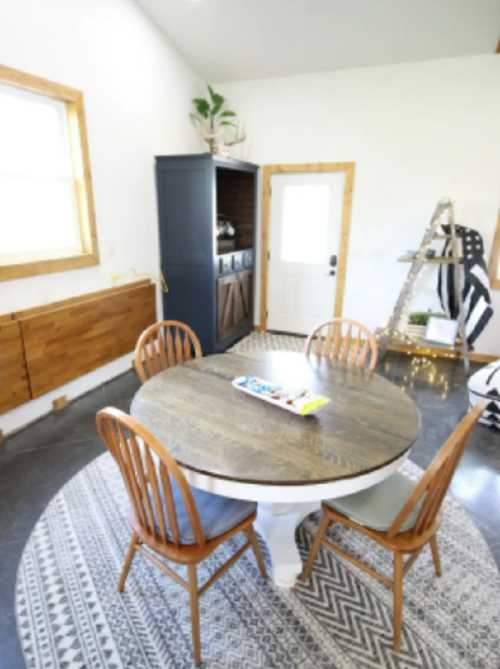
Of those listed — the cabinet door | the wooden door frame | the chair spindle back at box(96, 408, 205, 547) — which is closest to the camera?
the chair spindle back at box(96, 408, 205, 547)

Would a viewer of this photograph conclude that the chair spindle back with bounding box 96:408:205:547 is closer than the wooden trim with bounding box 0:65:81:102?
Yes

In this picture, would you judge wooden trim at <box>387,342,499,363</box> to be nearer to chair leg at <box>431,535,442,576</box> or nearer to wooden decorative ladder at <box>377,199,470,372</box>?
wooden decorative ladder at <box>377,199,470,372</box>

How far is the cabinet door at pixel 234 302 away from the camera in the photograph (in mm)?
3992

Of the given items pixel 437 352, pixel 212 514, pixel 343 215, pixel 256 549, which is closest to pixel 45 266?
pixel 212 514

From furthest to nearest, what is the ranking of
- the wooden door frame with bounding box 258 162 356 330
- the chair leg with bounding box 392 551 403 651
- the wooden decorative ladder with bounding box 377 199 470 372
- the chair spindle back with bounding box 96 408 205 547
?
the wooden door frame with bounding box 258 162 356 330
the wooden decorative ladder with bounding box 377 199 470 372
the chair leg with bounding box 392 551 403 651
the chair spindle back with bounding box 96 408 205 547

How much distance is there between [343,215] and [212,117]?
1798 mm

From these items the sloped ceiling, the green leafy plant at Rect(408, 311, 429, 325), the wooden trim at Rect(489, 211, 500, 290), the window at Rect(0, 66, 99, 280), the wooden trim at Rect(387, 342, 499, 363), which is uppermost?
the sloped ceiling

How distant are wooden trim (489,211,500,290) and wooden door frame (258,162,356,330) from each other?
1.43 meters

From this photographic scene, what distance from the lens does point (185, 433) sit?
1408 mm

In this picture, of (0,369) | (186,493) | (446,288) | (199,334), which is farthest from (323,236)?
(186,493)

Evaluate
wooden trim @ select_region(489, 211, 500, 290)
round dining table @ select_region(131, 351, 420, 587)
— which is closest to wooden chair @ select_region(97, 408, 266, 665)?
round dining table @ select_region(131, 351, 420, 587)

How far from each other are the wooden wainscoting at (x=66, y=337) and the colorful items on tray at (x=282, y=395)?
1.66 m

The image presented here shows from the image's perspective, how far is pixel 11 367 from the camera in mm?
2518

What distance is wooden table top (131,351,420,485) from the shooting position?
1.24 m
